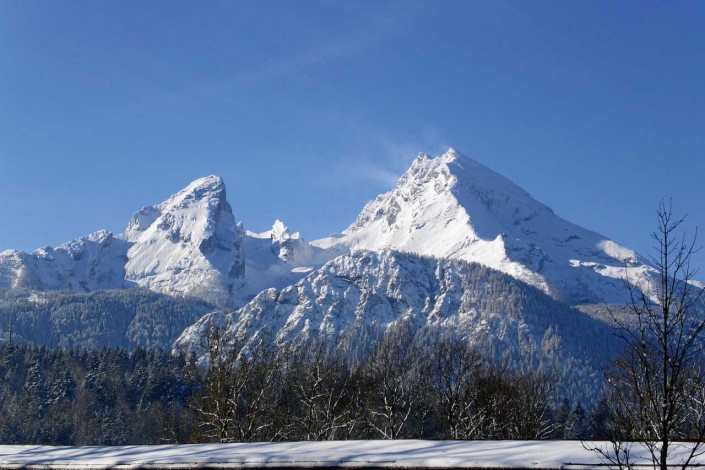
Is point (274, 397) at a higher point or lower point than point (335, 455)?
higher

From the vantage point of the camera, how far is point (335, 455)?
2081cm

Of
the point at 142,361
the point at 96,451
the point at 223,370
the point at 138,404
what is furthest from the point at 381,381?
the point at 142,361

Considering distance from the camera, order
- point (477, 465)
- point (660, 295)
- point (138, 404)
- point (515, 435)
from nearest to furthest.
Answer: point (660, 295)
point (477, 465)
point (515, 435)
point (138, 404)

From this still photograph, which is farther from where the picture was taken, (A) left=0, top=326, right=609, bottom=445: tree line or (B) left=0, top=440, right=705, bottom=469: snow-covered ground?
(A) left=0, top=326, right=609, bottom=445: tree line

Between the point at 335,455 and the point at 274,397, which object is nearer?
the point at 335,455

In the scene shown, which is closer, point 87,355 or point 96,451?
point 96,451

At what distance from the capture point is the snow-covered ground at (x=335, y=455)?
62.3 ft

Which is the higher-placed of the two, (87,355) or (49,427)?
(87,355)

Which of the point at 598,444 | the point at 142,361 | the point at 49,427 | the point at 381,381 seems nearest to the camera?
the point at 598,444

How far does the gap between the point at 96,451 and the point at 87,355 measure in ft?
363

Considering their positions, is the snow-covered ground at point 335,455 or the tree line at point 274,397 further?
the tree line at point 274,397

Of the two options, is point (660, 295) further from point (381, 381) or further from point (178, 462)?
point (381, 381)

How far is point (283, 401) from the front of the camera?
6219cm

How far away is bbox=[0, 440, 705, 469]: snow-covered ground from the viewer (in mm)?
19000
